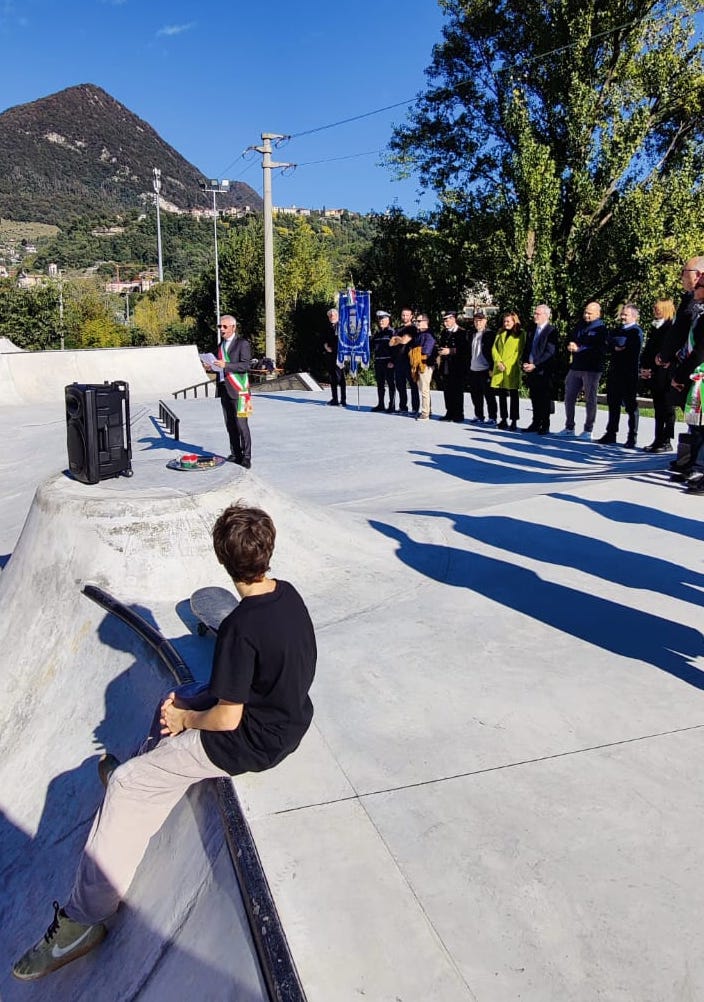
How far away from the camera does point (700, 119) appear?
83.2 ft

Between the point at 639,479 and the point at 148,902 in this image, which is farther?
the point at 639,479

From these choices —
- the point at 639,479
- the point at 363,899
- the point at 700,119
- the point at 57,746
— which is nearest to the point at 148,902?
the point at 363,899

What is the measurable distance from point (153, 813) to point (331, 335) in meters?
10.8

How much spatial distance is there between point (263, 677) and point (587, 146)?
2669cm

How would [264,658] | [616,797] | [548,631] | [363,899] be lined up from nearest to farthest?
[363,899] < [264,658] < [616,797] < [548,631]

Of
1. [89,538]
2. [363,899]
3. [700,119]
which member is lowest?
[363,899]

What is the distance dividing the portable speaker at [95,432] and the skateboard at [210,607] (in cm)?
155

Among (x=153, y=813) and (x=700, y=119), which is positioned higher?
(x=700, y=119)

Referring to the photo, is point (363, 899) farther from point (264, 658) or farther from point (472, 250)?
point (472, 250)

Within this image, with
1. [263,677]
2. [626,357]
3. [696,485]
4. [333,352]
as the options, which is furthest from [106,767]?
[333,352]

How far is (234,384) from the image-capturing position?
7.30 m

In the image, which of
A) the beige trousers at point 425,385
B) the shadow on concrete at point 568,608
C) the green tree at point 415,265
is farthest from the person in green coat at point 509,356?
the green tree at point 415,265

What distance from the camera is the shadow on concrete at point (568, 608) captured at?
3684 millimetres

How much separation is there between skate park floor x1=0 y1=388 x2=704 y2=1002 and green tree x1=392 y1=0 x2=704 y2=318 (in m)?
19.4
